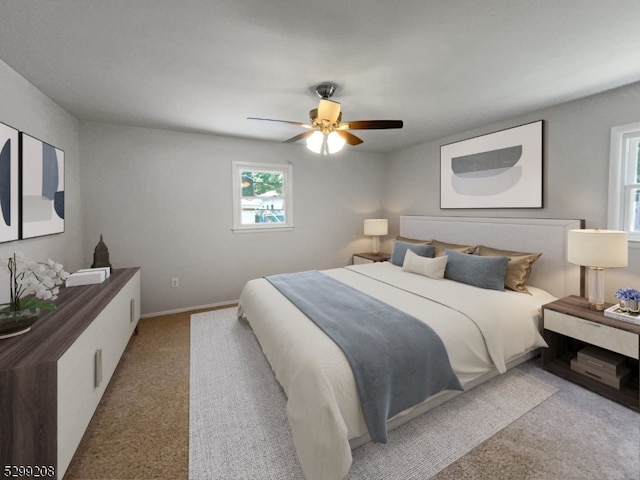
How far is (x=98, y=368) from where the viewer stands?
175 centimetres

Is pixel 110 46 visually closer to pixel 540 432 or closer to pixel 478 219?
pixel 540 432

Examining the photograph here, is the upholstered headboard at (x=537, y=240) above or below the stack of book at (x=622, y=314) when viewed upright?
above

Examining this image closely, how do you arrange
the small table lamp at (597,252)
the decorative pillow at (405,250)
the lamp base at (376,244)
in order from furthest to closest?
the lamp base at (376,244) → the decorative pillow at (405,250) → the small table lamp at (597,252)

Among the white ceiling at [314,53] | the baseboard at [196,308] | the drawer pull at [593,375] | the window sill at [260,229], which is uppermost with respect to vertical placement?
the white ceiling at [314,53]

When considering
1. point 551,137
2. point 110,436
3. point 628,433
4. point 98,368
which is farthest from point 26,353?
point 551,137

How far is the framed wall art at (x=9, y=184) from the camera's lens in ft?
6.09

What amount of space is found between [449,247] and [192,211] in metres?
3.43

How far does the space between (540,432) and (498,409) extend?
0.24 meters

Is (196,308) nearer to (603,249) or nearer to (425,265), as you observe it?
(425,265)

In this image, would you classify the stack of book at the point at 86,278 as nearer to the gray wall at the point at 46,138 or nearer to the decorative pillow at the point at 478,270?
the gray wall at the point at 46,138

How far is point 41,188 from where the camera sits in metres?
2.31

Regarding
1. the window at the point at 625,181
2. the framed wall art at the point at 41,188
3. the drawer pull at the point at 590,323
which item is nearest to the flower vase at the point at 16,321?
the framed wall art at the point at 41,188

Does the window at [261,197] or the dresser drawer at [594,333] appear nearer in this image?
the dresser drawer at [594,333]

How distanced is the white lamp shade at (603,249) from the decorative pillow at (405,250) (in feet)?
4.92
